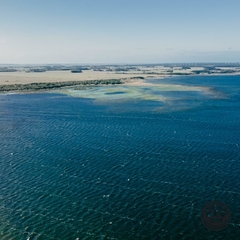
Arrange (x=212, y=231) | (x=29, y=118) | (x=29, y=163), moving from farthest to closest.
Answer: (x=29, y=118), (x=29, y=163), (x=212, y=231)

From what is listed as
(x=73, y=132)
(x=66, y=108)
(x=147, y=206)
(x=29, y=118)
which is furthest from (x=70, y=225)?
(x=66, y=108)

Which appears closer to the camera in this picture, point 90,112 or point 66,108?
point 90,112

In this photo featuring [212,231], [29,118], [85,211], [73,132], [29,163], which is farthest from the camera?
[29,118]

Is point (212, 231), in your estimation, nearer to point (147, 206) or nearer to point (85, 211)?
point (147, 206)

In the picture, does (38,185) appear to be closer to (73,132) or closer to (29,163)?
(29,163)

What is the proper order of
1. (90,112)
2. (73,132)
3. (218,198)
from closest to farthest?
(218,198)
(73,132)
(90,112)

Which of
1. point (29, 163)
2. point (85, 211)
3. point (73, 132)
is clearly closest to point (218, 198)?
point (85, 211)
